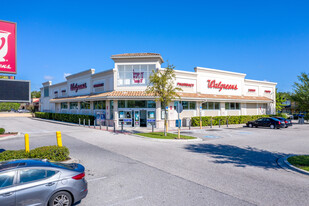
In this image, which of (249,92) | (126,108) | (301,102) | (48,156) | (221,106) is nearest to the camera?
(48,156)

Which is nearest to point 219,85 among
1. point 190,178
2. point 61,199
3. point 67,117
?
point 67,117

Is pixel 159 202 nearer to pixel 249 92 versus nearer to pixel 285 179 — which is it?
pixel 285 179

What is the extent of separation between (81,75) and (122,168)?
94.5 ft

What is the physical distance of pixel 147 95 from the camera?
79.7 feet

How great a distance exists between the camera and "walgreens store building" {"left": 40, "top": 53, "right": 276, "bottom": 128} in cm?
2552

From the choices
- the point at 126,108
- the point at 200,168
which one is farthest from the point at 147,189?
the point at 126,108

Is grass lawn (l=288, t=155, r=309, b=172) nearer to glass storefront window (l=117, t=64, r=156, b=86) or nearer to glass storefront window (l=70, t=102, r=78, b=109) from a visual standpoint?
glass storefront window (l=117, t=64, r=156, b=86)

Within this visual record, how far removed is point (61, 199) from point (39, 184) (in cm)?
70

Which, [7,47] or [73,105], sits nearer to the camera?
[7,47]

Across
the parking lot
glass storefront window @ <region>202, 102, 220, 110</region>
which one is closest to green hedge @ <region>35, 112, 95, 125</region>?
glass storefront window @ <region>202, 102, 220, 110</region>

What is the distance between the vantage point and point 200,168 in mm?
8852

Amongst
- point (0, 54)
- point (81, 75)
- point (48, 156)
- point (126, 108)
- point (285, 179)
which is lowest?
point (285, 179)

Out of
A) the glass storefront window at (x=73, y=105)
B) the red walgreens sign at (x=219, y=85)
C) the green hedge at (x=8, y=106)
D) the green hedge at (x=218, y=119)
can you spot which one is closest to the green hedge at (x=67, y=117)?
the glass storefront window at (x=73, y=105)

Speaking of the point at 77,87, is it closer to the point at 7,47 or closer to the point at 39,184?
the point at 7,47
